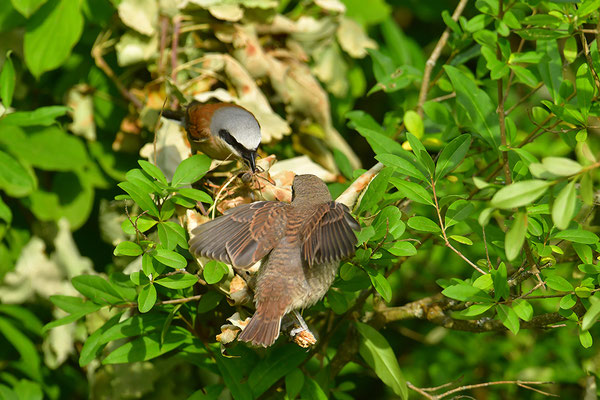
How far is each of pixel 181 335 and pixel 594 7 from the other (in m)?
1.50

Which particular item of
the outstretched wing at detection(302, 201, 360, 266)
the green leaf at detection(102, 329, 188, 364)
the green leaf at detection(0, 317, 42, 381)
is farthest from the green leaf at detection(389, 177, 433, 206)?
the green leaf at detection(0, 317, 42, 381)

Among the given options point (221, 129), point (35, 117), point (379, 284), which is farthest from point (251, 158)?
point (35, 117)

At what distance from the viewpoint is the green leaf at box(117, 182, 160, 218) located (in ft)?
5.02

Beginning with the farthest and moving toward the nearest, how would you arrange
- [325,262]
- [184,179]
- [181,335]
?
[181,335] → [184,179] → [325,262]

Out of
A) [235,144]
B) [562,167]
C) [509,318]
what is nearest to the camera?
[562,167]

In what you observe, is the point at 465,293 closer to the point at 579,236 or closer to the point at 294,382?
the point at 579,236

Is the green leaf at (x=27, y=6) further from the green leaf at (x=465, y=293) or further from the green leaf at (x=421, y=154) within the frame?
the green leaf at (x=465, y=293)

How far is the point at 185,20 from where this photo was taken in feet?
8.25

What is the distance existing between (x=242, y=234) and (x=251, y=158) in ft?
1.31

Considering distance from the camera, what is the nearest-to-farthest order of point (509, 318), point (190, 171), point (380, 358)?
point (509, 318), point (190, 171), point (380, 358)

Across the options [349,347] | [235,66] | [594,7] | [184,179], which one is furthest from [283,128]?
[594,7]

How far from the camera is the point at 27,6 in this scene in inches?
85.0

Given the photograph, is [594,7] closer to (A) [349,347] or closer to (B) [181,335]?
(A) [349,347]

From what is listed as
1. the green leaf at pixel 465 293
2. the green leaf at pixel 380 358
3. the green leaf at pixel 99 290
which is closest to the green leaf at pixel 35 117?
the green leaf at pixel 99 290
